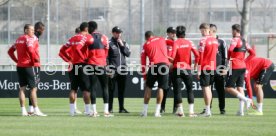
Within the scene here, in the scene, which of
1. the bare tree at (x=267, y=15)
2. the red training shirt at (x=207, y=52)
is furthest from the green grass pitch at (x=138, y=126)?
the bare tree at (x=267, y=15)

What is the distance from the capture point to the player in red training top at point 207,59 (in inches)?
725

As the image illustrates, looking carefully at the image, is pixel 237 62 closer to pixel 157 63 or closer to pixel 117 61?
pixel 157 63

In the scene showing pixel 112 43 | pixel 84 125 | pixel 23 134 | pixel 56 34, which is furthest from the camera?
pixel 56 34

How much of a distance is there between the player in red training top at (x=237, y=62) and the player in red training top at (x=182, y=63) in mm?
1056

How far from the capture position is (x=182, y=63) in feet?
60.8

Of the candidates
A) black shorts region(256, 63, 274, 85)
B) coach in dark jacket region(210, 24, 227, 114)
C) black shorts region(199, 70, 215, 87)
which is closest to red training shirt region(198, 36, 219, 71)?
black shorts region(199, 70, 215, 87)

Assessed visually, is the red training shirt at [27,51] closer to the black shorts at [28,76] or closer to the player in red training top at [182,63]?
the black shorts at [28,76]

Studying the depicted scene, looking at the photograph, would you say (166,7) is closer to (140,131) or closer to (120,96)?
(120,96)

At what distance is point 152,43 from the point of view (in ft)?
60.3

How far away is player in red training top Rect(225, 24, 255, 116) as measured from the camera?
18.9m

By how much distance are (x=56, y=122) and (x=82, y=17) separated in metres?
19.4

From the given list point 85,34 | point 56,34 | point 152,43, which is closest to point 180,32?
point 152,43

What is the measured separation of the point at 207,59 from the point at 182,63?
0.58 meters

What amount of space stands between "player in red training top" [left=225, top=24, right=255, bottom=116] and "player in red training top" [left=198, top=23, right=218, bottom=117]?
1.78 ft
